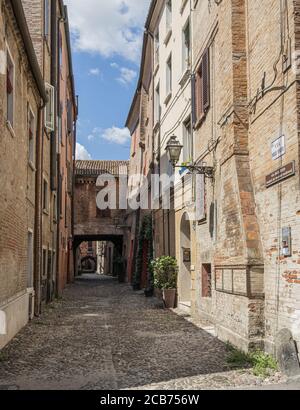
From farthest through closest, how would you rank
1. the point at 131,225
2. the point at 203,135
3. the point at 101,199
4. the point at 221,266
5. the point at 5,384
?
the point at 101,199 → the point at 131,225 → the point at 203,135 → the point at 221,266 → the point at 5,384

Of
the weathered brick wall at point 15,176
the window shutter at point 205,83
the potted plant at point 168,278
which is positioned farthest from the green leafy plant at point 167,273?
the window shutter at point 205,83

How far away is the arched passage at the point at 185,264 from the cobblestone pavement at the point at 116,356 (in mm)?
1825

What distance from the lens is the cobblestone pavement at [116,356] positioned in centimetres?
657

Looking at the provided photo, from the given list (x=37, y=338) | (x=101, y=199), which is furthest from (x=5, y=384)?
(x=101, y=199)

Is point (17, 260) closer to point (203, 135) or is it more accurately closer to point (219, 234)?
point (219, 234)

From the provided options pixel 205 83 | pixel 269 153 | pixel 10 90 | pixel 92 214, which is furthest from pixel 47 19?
pixel 92 214

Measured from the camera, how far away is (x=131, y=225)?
31.2 metres

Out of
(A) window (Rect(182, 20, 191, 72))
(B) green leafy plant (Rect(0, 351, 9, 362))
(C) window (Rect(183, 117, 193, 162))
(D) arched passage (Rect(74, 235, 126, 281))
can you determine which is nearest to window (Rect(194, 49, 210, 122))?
(C) window (Rect(183, 117, 193, 162))

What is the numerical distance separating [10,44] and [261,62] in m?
4.86

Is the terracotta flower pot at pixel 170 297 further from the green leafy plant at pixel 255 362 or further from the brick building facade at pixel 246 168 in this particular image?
the green leafy plant at pixel 255 362

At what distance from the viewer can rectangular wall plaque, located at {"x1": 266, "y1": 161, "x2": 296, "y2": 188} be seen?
22.7 feet

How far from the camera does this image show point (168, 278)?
1584cm

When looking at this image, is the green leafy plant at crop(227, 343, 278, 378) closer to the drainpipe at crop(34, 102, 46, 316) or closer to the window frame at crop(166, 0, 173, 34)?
the drainpipe at crop(34, 102, 46, 316)

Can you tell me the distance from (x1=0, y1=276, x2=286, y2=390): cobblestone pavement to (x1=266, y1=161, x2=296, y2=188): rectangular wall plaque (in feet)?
9.22
